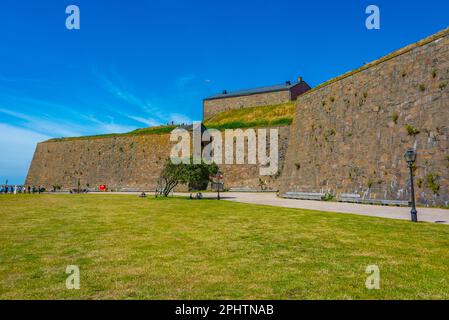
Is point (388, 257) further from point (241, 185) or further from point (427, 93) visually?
point (241, 185)

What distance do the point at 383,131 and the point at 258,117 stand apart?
124ft

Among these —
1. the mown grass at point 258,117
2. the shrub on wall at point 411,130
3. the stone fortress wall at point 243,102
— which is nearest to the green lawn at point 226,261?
the shrub on wall at point 411,130

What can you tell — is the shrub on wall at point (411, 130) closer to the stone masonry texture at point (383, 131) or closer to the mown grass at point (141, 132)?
the stone masonry texture at point (383, 131)

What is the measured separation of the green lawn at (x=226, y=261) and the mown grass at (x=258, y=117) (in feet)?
135

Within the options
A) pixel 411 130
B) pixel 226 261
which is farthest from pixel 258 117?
pixel 226 261

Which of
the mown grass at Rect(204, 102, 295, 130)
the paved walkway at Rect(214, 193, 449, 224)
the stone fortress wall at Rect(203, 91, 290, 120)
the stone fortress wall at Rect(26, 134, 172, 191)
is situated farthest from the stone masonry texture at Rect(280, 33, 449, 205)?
the stone fortress wall at Rect(203, 91, 290, 120)

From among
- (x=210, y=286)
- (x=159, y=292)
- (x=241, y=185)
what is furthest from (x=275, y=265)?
(x=241, y=185)

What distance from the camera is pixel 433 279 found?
5.04 meters

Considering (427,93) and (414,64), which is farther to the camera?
(414,64)

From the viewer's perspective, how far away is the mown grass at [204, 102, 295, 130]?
168 feet

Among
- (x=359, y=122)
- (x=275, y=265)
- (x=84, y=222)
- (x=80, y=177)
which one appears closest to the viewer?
(x=275, y=265)

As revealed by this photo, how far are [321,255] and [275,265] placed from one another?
4.55 feet

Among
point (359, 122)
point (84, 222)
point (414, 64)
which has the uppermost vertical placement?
point (414, 64)

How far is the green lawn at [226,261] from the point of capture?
455 cm
